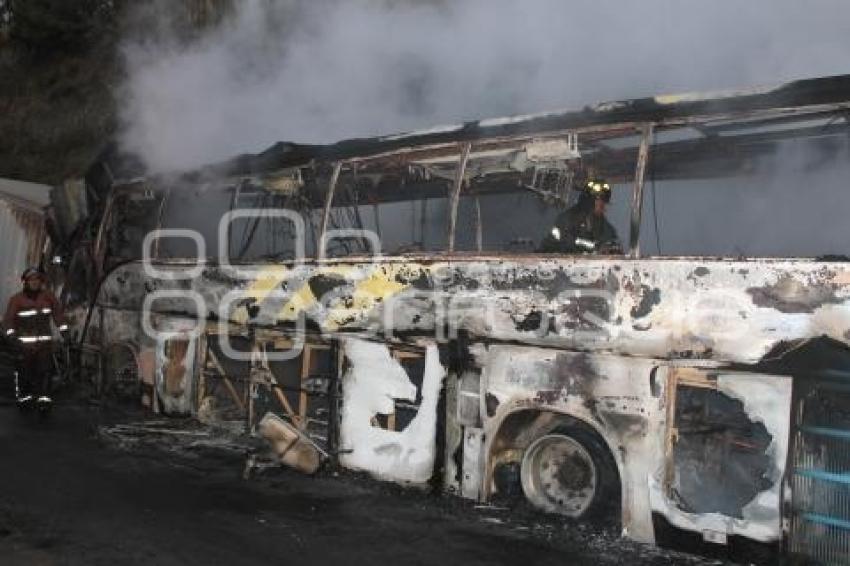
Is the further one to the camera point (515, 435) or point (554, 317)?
point (515, 435)

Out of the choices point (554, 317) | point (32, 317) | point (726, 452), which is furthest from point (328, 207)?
point (32, 317)

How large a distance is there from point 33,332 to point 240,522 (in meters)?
5.14

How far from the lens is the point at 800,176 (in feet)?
16.0

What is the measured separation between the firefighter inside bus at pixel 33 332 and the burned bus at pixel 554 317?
6.25ft

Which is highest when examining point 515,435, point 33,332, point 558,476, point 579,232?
point 579,232

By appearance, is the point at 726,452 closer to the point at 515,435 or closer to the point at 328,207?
the point at 515,435

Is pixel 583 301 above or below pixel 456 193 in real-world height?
below

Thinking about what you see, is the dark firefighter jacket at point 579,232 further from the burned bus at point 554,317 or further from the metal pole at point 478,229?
the metal pole at point 478,229

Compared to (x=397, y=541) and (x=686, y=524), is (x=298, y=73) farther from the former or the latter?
(x=686, y=524)

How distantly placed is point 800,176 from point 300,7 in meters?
7.53

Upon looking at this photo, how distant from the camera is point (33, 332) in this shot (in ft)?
29.3

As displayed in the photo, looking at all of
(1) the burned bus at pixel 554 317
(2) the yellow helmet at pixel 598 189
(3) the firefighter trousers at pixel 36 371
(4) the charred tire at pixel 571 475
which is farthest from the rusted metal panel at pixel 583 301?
(3) the firefighter trousers at pixel 36 371

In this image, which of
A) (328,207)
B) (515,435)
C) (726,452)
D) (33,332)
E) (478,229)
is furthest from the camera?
(33,332)

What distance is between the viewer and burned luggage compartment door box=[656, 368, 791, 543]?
4082mm
